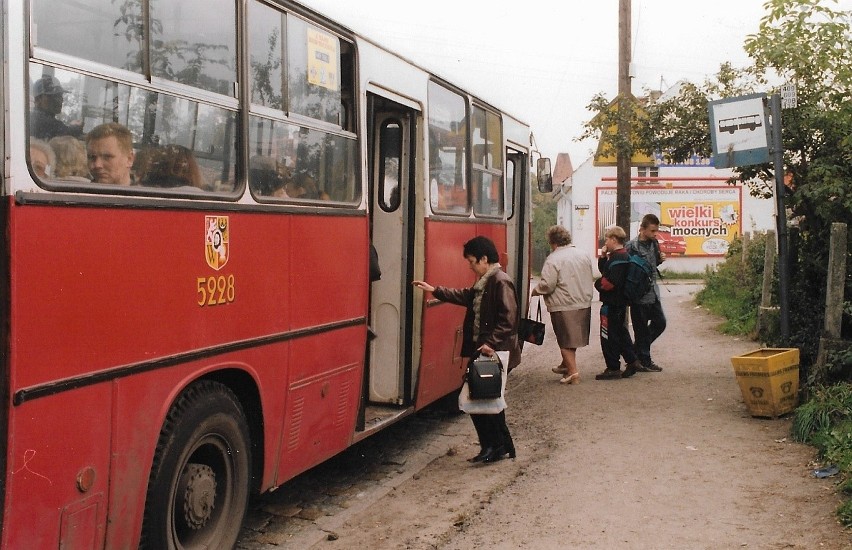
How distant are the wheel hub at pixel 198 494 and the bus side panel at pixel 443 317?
3193mm

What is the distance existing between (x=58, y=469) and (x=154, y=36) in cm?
188

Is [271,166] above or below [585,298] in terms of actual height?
above

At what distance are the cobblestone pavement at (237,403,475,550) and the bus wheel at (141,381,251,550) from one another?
711 millimetres

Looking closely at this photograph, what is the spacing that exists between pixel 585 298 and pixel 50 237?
26.8 ft

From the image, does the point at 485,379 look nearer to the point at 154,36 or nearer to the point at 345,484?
the point at 345,484

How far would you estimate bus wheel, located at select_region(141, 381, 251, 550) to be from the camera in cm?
449

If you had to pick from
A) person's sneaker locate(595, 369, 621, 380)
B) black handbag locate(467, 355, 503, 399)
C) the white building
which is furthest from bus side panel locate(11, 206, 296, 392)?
the white building

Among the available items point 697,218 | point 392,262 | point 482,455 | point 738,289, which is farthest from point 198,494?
point 697,218

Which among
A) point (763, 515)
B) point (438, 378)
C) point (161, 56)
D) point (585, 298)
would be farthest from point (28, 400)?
point (585, 298)

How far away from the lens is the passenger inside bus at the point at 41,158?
3602 mm

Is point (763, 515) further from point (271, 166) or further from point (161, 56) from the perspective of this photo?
point (161, 56)

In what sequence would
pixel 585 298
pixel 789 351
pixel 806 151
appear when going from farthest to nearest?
pixel 585 298 → pixel 806 151 → pixel 789 351

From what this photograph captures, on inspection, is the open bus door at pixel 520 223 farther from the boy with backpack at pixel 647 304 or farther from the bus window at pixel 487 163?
the bus window at pixel 487 163

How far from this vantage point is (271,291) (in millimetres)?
5359
